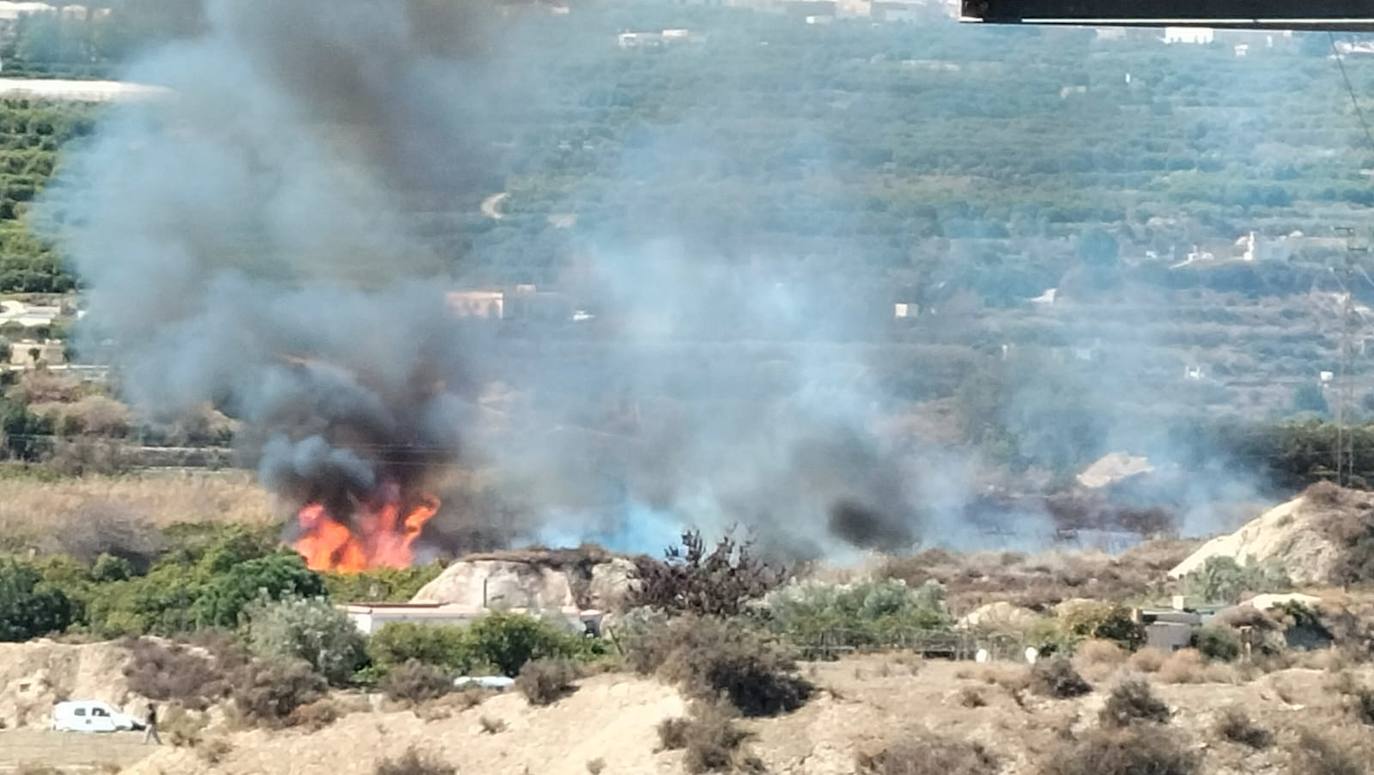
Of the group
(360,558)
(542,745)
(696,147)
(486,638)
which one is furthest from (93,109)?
(542,745)

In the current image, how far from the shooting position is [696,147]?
69.4 metres

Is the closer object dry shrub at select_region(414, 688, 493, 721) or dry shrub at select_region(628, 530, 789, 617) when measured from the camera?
dry shrub at select_region(414, 688, 493, 721)

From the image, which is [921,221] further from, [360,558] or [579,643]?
[579,643]

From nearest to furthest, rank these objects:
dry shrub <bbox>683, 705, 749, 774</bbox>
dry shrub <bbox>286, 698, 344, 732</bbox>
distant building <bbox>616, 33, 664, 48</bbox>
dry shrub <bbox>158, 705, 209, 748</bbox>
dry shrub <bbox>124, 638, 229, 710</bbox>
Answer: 1. dry shrub <bbox>683, 705, 749, 774</bbox>
2. dry shrub <bbox>158, 705, 209, 748</bbox>
3. dry shrub <bbox>286, 698, 344, 732</bbox>
4. dry shrub <bbox>124, 638, 229, 710</bbox>
5. distant building <bbox>616, 33, 664, 48</bbox>

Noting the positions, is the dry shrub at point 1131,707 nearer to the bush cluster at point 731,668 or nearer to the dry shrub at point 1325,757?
the dry shrub at point 1325,757

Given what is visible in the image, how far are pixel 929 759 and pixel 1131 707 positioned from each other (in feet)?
9.04

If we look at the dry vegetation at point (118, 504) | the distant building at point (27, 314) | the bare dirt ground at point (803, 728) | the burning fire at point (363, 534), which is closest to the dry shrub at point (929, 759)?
the bare dirt ground at point (803, 728)

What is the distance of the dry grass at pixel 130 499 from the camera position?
5081 centimetres

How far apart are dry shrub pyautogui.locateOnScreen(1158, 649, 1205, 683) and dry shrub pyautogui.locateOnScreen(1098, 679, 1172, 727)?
1371 mm

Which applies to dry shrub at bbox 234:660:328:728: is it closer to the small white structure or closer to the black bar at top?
the small white structure

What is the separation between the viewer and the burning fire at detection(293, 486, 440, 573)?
46.1 meters

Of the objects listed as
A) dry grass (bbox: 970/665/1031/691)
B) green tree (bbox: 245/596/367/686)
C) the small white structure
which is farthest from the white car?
dry grass (bbox: 970/665/1031/691)

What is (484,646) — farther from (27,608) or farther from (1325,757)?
(1325,757)

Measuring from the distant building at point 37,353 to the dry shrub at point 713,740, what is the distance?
34.7m
